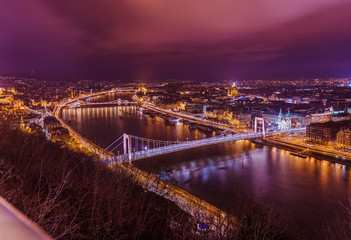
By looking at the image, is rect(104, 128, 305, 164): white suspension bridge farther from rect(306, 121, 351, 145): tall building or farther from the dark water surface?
rect(306, 121, 351, 145): tall building

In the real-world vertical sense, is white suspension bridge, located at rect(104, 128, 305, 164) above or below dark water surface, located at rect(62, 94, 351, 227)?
above

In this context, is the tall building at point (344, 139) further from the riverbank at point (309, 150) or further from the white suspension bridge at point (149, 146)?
the white suspension bridge at point (149, 146)

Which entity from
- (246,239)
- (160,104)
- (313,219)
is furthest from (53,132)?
(160,104)

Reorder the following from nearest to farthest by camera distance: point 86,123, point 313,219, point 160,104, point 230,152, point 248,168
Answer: point 313,219
point 248,168
point 230,152
point 86,123
point 160,104

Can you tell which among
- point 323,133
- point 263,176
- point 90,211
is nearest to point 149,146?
point 263,176

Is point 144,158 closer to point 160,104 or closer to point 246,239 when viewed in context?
point 246,239

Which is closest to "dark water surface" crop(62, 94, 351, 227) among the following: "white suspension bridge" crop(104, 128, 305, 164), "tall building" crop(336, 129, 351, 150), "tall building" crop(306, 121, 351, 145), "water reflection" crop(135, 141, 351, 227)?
"water reflection" crop(135, 141, 351, 227)

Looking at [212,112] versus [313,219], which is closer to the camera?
[313,219]
